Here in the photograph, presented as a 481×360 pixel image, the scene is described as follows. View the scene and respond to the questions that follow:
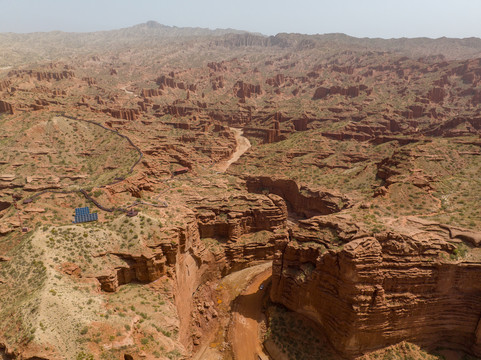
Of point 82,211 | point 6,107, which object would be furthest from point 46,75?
point 82,211

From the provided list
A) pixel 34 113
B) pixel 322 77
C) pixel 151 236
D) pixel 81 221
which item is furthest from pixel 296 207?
pixel 322 77

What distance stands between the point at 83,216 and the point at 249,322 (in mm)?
24769

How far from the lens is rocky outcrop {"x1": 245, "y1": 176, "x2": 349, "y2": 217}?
55750mm

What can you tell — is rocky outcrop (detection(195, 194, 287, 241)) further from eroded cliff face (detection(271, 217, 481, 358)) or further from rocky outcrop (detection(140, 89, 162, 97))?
rocky outcrop (detection(140, 89, 162, 97))

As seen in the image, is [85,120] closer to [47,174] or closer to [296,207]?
[47,174]

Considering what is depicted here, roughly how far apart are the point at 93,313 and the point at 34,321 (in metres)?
4.07

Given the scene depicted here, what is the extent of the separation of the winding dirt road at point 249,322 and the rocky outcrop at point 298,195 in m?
19.6

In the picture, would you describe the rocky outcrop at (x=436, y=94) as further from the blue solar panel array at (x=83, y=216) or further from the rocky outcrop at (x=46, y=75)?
the rocky outcrop at (x=46, y=75)

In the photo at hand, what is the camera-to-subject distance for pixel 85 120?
64.9m

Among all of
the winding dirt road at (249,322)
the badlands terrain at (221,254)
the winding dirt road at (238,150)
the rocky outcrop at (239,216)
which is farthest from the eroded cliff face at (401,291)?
the winding dirt road at (238,150)

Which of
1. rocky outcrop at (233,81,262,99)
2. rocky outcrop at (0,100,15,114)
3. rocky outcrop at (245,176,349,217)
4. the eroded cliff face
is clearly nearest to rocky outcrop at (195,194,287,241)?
rocky outcrop at (245,176,349,217)

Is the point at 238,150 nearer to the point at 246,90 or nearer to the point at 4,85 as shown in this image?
the point at 246,90

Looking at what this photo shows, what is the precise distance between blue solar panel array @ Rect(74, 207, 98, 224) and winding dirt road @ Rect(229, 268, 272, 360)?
22.1m

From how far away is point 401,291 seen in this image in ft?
90.5
